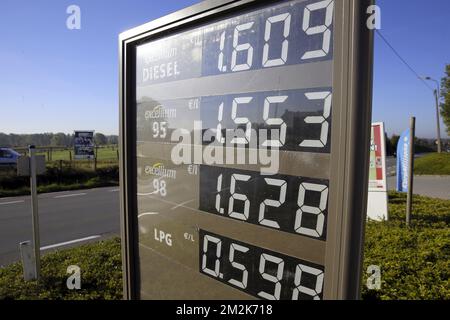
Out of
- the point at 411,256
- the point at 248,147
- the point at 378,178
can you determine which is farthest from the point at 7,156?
the point at 248,147

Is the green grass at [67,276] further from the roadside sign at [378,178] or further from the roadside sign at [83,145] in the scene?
the roadside sign at [83,145]

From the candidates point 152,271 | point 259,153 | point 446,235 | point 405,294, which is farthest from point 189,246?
point 446,235

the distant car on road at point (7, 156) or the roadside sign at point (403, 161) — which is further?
the distant car on road at point (7, 156)

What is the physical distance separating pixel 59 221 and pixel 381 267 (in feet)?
25.8

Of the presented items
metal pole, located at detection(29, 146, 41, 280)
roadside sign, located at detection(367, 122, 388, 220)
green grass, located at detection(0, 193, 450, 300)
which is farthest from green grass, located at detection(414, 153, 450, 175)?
metal pole, located at detection(29, 146, 41, 280)

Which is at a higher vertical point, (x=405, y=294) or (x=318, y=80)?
(x=318, y=80)

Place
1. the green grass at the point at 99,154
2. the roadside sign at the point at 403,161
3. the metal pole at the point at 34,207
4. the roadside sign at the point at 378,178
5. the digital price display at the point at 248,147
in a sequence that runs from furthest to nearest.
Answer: the green grass at the point at 99,154 → the roadside sign at the point at 403,161 → the roadside sign at the point at 378,178 → the metal pole at the point at 34,207 → the digital price display at the point at 248,147

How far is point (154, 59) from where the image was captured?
2.22 meters

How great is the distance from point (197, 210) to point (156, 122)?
0.67 metres

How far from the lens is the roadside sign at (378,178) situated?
6.83 m

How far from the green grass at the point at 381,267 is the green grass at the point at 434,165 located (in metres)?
17.3

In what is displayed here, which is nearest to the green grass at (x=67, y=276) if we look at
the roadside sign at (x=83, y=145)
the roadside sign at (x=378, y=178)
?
the roadside sign at (x=378, y=178)

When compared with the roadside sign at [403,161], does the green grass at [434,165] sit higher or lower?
lower
